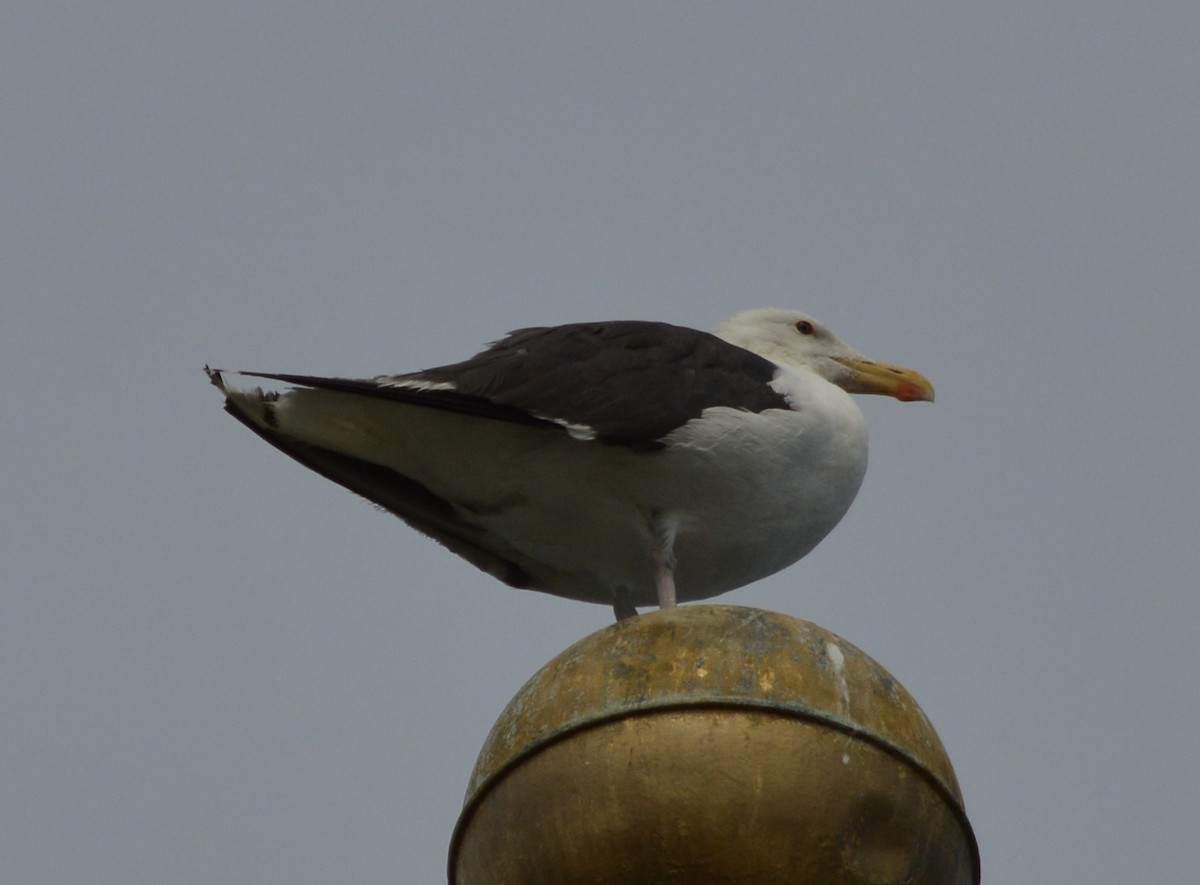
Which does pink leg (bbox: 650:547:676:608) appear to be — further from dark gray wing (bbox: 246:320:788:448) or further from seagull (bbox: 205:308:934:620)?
dark gray wing (bbox: 246:320:788:448)

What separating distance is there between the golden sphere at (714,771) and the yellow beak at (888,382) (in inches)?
160

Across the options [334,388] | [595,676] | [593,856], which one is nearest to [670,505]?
[334,388]

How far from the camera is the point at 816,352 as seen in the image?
9688 millimetres

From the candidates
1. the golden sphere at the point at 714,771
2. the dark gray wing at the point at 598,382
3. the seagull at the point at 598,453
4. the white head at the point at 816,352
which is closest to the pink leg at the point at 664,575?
the seagull at the point at 598,453

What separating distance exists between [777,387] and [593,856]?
11.0 feet

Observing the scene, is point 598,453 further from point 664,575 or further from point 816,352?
point 816,352

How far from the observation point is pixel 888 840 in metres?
5.33

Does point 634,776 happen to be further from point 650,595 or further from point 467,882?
point 650,595

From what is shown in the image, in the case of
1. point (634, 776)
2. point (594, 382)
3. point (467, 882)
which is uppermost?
point (594, 382)

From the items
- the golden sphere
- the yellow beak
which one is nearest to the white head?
the yellow beak

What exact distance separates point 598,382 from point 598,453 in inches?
12.1

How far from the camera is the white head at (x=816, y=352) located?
379 inches

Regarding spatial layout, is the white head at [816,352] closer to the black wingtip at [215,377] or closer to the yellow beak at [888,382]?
the yellow beak at [888,382]

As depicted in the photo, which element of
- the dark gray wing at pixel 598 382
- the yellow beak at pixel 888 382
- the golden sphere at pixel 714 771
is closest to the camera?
the golden sphere at pixel 714 771
